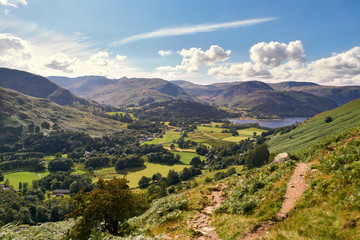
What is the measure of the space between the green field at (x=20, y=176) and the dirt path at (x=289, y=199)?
150 metres

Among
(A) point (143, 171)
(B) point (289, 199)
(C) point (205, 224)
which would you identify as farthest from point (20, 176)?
(B) point (289, 199)

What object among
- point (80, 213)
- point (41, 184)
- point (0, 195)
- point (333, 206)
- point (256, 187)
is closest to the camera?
point (333, 206)

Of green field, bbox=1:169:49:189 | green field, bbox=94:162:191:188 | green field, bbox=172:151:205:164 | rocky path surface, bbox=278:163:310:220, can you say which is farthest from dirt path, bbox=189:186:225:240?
green field, bbox=1:169:49:189

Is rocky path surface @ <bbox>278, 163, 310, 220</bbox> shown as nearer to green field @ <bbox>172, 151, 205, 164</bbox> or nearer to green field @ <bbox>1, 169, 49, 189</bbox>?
green field @ <bbox>172, 151, 205, 164</bbox>

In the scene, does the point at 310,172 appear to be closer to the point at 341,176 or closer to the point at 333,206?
the point at 341,176

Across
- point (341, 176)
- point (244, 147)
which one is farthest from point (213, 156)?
point (341, 176)

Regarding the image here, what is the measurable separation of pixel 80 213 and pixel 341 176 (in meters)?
22.1

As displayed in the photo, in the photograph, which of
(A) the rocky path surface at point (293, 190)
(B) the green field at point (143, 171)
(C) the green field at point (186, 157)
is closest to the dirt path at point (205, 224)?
(A) the rocky path surface at point (293, 190)

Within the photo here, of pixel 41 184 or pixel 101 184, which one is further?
pixel 41 184

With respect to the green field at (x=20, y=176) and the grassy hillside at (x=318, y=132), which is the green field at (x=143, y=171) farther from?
the grassy hillside at (x=318, y=132)

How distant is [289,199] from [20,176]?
6791 inches

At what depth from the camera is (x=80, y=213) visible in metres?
15.8

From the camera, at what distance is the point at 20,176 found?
129m

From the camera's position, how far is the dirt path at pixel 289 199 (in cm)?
1210
